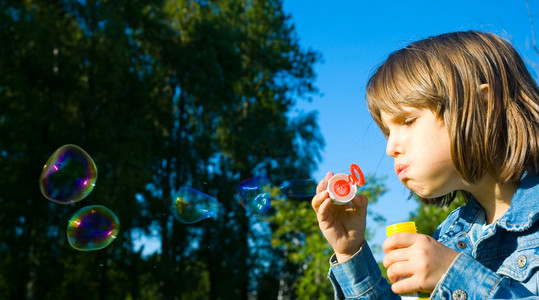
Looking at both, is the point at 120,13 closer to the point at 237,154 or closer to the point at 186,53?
the point at 186,53

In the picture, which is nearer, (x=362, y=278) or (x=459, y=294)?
(x=459, y=294)

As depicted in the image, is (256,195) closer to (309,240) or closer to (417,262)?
(417,262)

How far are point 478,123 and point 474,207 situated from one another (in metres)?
0.31

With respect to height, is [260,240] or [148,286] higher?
[260,240]

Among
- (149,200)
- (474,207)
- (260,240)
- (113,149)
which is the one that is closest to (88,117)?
(113,149)

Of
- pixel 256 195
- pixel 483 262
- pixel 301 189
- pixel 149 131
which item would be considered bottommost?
pixel 483 262

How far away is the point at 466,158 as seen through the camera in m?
1.37

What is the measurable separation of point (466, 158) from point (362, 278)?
1.57 feet

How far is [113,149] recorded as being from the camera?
1469 centimetres

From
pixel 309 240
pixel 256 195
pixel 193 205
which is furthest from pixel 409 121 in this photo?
pixel 309 240

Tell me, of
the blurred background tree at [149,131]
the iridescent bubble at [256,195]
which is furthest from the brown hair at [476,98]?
the blurred background tree at [149,131]

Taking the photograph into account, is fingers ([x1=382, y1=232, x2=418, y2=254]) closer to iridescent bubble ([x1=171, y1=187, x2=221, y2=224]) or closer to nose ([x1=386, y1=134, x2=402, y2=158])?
nose ([x1=386, y1=134, x2=402, y2=158])

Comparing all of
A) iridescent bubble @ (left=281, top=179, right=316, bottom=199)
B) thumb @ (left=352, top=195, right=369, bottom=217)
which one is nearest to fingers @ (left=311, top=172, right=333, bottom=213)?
thumb @ (left=352, top=195, right=369, bottom=217)

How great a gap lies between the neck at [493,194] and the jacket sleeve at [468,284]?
0.98 ft
